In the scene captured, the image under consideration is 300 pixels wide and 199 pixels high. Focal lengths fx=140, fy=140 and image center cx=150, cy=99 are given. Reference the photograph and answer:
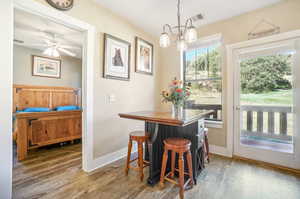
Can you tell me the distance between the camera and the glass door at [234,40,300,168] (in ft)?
7.11

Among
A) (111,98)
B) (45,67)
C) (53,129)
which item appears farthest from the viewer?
(45,67)

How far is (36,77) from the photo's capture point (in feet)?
13.6

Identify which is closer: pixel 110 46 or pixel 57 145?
pixel 110 46

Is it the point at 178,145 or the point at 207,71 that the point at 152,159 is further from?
the point at 207,71

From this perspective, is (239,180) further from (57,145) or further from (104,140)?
(57,145)

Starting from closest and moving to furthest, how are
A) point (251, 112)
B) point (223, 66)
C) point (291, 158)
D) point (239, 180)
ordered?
point (239, 180), point (291, 158), point (251, 112), point (223, 66)

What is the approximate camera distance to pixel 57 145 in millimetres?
3248

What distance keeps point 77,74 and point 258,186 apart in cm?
570

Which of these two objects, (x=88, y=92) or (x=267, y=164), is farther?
(x=267, y=164)

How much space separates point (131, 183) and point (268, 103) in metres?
2.53

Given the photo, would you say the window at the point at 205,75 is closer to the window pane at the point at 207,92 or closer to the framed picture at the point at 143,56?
the window pane at the point at 207,92

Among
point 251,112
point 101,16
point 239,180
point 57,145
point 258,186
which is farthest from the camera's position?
A: point 57,145

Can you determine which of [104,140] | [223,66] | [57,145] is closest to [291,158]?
[223,66]

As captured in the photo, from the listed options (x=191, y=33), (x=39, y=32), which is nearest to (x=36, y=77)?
(x=39, y=32)
